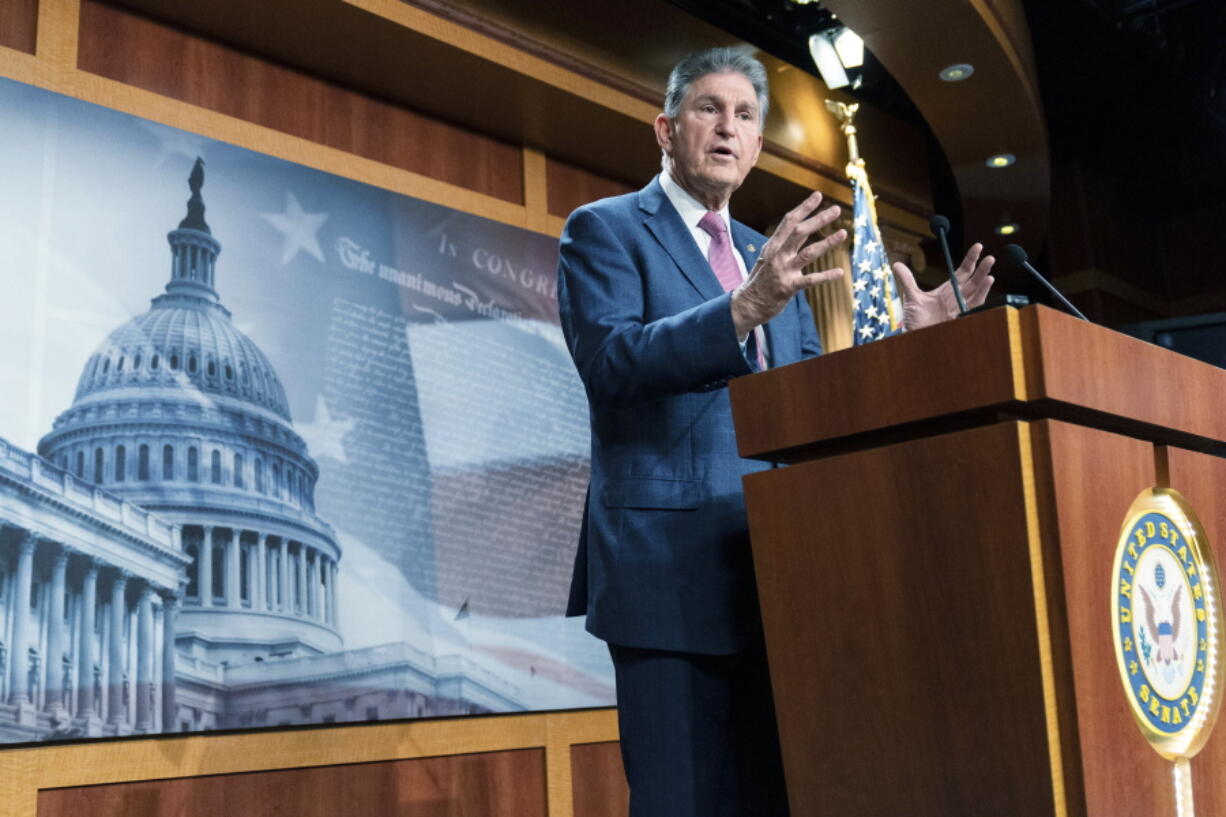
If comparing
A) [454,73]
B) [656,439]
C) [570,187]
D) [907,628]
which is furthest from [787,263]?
[570,187]

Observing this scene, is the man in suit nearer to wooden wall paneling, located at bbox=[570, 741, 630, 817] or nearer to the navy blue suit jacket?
the navy blue suit jacket

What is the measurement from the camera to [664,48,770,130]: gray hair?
65.1 inches

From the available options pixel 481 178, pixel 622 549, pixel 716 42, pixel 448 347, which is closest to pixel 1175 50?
pixel 716 42

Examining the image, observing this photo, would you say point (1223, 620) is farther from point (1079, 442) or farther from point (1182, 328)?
point (1182, 328)

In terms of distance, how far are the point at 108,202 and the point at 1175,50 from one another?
4.55 m

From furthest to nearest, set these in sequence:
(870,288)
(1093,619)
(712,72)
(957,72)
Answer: (957,72), (870,288), (712,72), (1093,619)

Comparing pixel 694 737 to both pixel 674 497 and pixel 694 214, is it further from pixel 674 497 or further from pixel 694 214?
pixel 694 214

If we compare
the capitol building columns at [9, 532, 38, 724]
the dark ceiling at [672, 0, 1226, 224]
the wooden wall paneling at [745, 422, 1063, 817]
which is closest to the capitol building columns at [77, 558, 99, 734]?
the capitol building columns at [9, 532, 38, 724]

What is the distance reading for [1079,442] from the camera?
1.04 meters

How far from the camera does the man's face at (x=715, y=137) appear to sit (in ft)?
5.23

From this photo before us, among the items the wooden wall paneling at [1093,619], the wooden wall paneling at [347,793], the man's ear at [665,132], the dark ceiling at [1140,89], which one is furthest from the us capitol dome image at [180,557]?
the dark ceiling at [1140,89]

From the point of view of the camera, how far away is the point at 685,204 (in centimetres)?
161

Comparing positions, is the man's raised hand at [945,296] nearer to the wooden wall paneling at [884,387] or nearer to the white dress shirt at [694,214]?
the white dress shirt at [694,214]

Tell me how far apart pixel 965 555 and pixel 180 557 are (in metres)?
2.33
